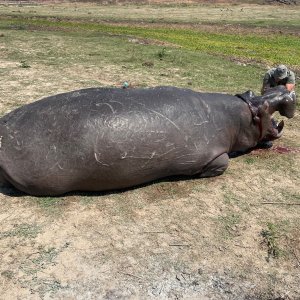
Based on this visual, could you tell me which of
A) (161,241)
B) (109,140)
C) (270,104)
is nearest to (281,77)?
(270,104)

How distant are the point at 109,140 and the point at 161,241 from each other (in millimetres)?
1457

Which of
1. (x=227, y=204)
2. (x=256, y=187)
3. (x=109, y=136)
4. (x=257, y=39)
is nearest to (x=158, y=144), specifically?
(x=109, y=136)

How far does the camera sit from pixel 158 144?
564 cm

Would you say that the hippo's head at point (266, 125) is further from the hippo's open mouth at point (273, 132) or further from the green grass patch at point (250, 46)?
the green grass patch at point (250, 46)

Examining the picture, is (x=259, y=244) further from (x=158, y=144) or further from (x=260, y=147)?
Result: (x=260, y=147)

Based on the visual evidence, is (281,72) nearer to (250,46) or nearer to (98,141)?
(98,141)

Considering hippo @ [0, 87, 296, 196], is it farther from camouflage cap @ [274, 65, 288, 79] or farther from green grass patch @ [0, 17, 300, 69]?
green grass patch @ [0, 17, 300, 69]

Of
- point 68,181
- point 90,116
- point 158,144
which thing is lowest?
point 68,181

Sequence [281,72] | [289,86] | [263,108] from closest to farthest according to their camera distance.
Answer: [263,108] < [289,86] < [281,72]

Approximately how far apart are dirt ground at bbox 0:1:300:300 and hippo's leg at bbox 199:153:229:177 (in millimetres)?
99

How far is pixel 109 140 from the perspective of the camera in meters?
5.38

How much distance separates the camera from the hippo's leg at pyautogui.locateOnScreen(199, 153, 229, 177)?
615 centimetres

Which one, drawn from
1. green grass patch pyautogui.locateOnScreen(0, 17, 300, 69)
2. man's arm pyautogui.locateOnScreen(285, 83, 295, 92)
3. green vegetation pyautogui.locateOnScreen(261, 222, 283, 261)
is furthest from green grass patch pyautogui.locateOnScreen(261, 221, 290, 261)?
green grass patch pyautogui.locateOnScreen(0, 17, 300, 69)

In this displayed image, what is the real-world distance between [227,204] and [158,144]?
1237mm
